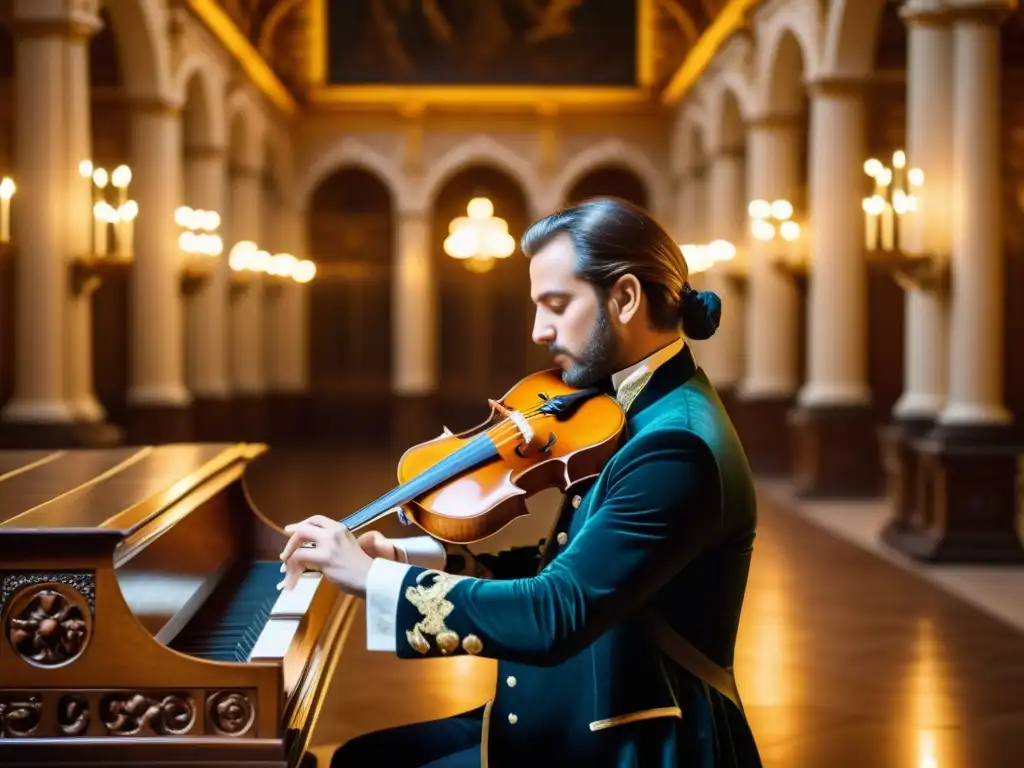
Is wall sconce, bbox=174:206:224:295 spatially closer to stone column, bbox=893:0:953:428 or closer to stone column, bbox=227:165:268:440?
stone column, bbox=227:165:268:440

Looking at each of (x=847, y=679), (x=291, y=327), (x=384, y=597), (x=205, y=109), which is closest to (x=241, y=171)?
(x=205, y=109)

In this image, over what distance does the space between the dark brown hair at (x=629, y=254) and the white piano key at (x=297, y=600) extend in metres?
1.13

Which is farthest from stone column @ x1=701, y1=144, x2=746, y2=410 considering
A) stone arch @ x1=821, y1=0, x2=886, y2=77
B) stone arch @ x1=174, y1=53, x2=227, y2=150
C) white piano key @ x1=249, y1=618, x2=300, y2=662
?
white piano key @ x1=249, y1=618, x2=300, y2=662

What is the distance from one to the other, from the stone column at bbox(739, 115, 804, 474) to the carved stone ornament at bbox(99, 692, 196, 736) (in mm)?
12524

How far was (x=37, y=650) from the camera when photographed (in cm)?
239

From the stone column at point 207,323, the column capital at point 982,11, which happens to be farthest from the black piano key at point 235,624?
the stone column at point 207,323

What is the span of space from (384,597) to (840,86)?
10953mm

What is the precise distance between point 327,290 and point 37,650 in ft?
67.5

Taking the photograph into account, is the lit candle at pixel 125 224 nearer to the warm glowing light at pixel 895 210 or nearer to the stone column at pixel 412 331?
the warm glowing light at pixel 895 210

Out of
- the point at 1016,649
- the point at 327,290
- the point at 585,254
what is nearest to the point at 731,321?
the point at 327,290

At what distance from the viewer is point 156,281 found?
43.7ft

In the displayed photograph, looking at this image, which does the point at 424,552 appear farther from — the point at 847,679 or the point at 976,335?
the point at 976,335

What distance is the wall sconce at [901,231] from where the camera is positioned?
9266mm

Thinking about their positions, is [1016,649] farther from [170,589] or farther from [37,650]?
[37,650]
